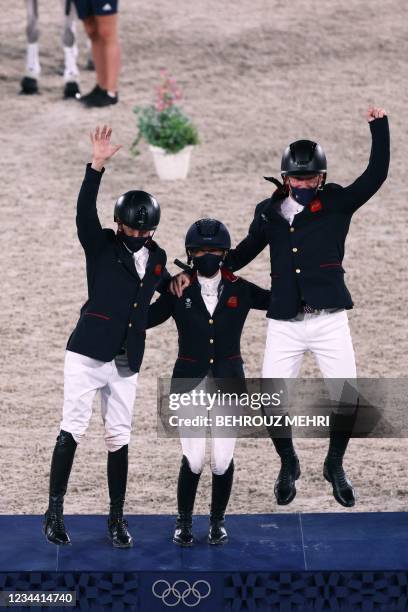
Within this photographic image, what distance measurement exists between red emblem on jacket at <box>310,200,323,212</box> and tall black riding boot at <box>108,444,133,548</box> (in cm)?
181

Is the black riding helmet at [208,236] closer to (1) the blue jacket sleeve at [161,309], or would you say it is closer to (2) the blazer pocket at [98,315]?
(1) the blue jacket sleeve at [161,309]

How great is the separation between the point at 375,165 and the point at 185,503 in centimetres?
232

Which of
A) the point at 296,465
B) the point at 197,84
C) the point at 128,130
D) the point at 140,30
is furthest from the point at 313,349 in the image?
the point at 140,30

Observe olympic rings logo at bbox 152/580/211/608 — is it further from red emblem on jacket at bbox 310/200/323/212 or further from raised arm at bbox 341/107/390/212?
raised arm at bbox 341/107/390/212

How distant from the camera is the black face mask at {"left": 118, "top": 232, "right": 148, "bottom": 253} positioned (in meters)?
9.22

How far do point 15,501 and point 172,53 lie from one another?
12.1 meters

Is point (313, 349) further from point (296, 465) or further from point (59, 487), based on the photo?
point (59, 487)

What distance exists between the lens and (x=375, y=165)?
9.45 m

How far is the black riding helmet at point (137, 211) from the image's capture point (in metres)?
9.11

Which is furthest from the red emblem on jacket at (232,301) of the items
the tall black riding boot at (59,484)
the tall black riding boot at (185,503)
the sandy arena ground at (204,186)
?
the sandy arena ground at (204,186)

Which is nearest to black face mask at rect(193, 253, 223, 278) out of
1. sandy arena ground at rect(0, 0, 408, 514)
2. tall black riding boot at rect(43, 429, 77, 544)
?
tall black riding boot at rect(43, 429, 77, 544)

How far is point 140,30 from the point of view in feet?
75.3

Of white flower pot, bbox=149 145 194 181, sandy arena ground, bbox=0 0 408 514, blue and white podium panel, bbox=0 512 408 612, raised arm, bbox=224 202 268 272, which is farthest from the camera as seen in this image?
white flower pot, bbox=149 145 194 181

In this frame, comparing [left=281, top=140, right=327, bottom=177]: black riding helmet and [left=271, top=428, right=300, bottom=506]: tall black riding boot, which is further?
[left=271, top=428, right=300, bottom=506]: tall black riding boot
